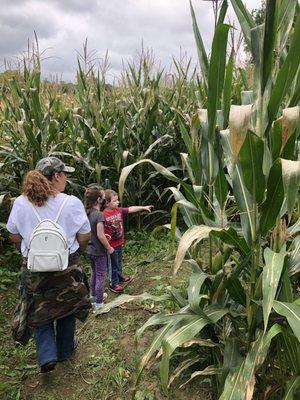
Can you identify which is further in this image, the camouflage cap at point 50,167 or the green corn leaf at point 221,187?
the camouflage cap at point 50,167

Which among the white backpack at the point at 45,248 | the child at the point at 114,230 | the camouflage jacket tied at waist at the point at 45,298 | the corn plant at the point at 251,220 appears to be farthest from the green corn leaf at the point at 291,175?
the child at the point at 114,230

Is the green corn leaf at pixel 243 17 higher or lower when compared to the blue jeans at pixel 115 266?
higher

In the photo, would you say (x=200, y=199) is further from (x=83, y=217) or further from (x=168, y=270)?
(x=168, y=270)

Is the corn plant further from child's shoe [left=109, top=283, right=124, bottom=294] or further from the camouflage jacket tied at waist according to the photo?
child's shoe [left=109, top=283, right=124, bottom=294]

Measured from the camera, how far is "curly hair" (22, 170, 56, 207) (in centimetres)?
271

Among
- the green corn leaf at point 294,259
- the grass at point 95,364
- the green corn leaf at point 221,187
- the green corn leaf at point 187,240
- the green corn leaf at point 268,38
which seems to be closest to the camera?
the green corn leaf at point 268,38

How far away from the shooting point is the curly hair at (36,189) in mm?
2705

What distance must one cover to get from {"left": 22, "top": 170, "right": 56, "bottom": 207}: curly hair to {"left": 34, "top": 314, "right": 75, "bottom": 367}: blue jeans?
82 cm

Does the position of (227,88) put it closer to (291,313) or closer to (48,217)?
(291,313)

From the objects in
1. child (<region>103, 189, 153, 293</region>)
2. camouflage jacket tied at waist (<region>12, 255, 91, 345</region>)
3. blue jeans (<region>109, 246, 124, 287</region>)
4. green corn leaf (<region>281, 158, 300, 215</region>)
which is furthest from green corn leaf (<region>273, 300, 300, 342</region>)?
blue jeans (<region>109, 246, 124, 287</region>)

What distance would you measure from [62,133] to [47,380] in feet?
10.5

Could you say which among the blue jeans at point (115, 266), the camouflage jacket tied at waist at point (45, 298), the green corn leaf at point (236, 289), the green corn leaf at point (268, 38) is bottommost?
the blue jeans at point (115, 266)

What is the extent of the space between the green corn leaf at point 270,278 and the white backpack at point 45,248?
145 cm

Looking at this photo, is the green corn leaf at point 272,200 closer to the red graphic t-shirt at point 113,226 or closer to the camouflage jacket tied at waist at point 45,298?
the camouflage jacket tied at waist at point 45,298
